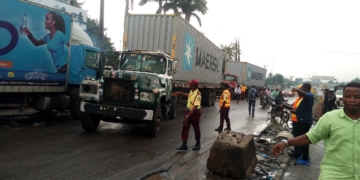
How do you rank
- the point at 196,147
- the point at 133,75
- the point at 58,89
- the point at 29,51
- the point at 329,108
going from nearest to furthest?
the point at 196,147 → the point at 133,75 → the point at 29,51 → the point at 58,89 → the point at 329,108

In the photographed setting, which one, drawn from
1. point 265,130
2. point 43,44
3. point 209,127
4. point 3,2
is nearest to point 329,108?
point 265,130

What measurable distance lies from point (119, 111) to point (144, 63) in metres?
2.41

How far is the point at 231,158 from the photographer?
4.92 m

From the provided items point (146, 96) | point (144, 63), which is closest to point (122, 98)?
point (146, 96)

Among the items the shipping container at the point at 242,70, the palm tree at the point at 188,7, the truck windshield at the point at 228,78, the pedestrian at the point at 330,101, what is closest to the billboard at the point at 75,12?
the palm tree at the point at 188,7

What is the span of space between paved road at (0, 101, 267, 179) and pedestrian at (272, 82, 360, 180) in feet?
9.14

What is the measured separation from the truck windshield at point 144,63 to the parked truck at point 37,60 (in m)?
1.85

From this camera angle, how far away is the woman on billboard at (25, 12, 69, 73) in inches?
333

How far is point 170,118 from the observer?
11.6 meters

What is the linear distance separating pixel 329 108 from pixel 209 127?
6436 millimetres

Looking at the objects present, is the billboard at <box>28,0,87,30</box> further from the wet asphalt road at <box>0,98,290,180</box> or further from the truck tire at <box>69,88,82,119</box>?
the wet asphalt road at <box>0,98,290,180</box>

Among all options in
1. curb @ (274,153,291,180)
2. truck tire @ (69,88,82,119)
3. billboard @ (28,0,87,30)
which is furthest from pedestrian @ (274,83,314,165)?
billboard @ (28,0,87,30)

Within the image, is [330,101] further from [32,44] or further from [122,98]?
[32,44]

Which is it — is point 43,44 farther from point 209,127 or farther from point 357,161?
point 357,161
